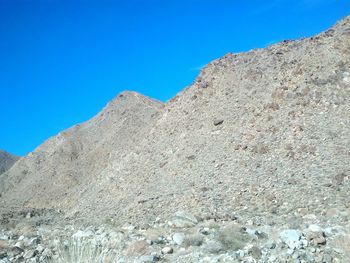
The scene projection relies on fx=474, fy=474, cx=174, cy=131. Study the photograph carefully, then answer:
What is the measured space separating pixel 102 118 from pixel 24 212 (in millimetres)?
20888

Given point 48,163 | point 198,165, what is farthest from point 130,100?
point 198,165

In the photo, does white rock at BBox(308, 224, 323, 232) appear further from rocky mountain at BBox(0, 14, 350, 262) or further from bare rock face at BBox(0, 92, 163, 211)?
bare rock face at BBox(0, 92, 163, 211)

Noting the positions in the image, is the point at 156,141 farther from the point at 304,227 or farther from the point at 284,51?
the point at 304,227

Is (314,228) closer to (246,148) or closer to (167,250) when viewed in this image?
(167,250)

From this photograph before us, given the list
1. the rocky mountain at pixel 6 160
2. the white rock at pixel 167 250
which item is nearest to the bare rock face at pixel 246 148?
the white rock at pixel 167 250

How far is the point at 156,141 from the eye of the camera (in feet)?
96.8

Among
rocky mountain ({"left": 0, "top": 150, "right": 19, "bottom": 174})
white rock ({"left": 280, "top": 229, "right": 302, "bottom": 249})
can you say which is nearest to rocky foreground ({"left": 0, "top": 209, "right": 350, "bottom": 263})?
white rock ({"left": 280, "top": 229, "right": 302, "bottom": 249})

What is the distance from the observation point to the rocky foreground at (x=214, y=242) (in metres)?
11.2

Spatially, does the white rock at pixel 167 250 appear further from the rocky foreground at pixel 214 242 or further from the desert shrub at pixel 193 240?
the desert shrub at pixel 193 240

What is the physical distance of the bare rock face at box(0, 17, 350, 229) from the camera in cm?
1761

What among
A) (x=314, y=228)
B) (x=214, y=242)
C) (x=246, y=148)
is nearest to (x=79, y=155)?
(x=246, y=148)

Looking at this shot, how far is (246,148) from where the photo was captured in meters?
22.2

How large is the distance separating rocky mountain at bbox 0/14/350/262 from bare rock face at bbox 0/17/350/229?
0.06 meters

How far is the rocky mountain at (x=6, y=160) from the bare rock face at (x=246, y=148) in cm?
3790
